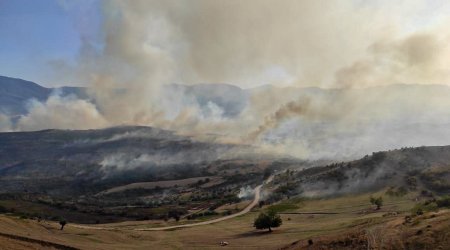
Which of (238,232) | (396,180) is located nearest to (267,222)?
(238,232)

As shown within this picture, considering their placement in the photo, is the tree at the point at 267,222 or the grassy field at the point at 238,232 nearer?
the grassy field at the point at 238,232

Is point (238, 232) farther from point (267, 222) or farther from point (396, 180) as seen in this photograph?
point (396, 180)

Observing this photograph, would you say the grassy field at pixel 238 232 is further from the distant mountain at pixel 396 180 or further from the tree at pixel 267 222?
the distant mountain at pixel 396 180

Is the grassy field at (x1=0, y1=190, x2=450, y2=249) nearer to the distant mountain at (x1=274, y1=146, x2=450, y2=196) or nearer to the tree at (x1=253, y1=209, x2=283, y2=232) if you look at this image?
the tree at (x1=253, y1=209, x2=283, y2=232)

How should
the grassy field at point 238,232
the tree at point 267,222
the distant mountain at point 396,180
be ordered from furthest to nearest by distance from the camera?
the distant mountain at point 396,180 → the tree at point 267,222 → the grassy field at point 238,232

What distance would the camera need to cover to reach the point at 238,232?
397 feet

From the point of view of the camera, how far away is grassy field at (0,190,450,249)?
85.8 m

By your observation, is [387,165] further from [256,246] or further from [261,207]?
[256,246]

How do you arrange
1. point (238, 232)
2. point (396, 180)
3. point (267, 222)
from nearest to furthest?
point (267, 222) → point (238, 232) → point (396, 180)

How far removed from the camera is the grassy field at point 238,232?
85.8m

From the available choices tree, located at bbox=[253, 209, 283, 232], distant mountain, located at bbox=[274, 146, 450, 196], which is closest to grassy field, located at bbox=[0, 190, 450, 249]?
tree, located at bbox=[253, 209, 283, 232]

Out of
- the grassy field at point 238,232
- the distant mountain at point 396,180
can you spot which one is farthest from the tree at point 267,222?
the distant mountain at point 396,180

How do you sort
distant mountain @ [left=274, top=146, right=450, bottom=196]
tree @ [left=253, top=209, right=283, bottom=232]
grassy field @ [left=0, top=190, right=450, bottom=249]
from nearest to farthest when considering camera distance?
grassy field @ [left=0, top=190, right=450, bottom=249], tree @ [left=253, top=209, right=283, bottom=232], distant mountain @ [left=274, top=146, right=450, bottom=196]

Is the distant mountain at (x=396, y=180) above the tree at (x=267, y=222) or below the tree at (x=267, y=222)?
above
